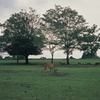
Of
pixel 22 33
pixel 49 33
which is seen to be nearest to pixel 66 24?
pixel 49 33

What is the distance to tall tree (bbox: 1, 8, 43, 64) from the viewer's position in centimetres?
6456

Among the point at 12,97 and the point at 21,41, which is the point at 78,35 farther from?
the point at 12,97

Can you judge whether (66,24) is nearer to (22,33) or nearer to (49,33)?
(49,33)

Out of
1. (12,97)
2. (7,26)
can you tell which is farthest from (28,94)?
(7,26)

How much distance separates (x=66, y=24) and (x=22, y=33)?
44.0 feet

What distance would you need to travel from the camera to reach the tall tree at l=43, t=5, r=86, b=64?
60.8m

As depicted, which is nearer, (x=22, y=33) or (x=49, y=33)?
(x=49, y=33)

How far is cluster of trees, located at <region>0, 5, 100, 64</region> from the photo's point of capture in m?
60.9

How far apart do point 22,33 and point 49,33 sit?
1020 cm

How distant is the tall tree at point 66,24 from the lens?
60.8 metres

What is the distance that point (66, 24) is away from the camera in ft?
205

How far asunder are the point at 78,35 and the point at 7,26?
20.8m

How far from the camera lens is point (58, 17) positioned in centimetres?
6369

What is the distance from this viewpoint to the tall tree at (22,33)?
64562 millimetres
